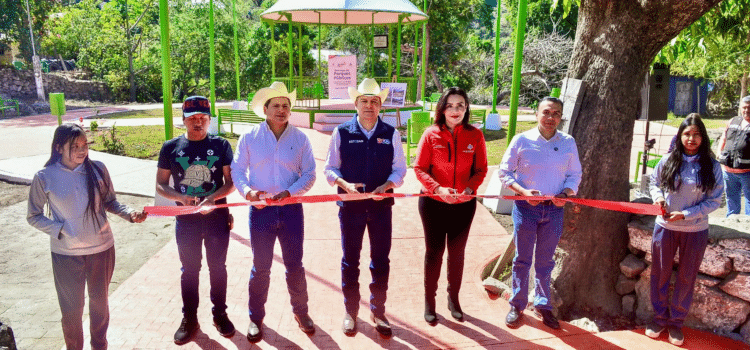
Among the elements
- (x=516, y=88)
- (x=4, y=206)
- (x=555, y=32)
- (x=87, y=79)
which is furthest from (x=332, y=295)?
(x=87, y=79)

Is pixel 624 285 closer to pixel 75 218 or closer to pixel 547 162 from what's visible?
pixel 547 162

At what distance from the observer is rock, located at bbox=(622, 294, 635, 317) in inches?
193

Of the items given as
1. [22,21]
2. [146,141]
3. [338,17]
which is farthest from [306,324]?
[22,21]

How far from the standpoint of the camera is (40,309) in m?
5.03

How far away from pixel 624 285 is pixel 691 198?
3.68ft

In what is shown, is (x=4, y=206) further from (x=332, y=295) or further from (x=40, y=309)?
A: (x=332, y=295)

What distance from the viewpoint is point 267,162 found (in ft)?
13.5

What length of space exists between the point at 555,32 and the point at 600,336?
27380 mm

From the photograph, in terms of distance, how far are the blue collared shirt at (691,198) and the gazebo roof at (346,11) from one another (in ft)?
40.7

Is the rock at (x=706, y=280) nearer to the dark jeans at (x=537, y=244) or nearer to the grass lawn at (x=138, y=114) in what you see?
the dark jeans at (x=537, y=244)

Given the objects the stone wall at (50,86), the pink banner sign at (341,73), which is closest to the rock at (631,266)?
the pink banner sign at (341,73)

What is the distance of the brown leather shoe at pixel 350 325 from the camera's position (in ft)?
14.3

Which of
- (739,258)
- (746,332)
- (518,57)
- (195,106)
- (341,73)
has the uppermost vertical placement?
(341,73)

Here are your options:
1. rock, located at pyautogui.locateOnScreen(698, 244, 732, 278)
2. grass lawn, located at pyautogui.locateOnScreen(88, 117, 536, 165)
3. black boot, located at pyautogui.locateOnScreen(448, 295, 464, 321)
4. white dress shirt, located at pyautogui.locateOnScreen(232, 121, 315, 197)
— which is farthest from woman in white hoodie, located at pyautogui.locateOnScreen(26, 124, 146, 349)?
grass lawn, located at pyautogui.locateOnScreen(88, 117, 536, 165)
